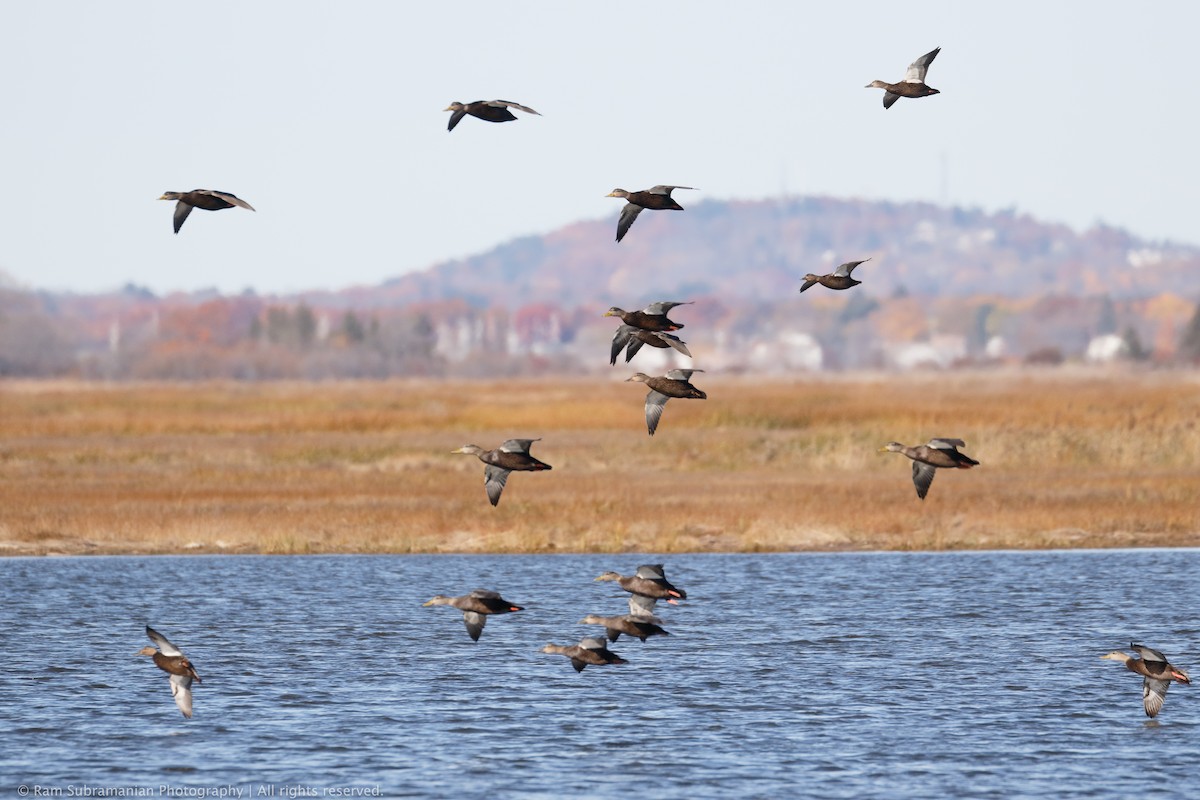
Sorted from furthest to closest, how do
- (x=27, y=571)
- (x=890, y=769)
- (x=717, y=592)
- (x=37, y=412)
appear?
(x=37, y=412)
(x=27, y=571)
(x=717, y=592)
(x=890, y=769)

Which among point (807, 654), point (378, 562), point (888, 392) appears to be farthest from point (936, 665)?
point (888, 392)

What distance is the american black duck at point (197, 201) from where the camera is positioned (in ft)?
Result: 70.1

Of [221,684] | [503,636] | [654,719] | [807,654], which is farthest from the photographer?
[503,636]

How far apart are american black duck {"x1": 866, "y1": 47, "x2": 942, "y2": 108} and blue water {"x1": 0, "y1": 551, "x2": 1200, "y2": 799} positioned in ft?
24.1

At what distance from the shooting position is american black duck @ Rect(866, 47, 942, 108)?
22.3 m

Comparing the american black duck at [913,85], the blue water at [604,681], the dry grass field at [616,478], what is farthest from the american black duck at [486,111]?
the dry grass field at [616,478]

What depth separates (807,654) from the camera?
2897 cm

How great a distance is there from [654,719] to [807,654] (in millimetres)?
5733

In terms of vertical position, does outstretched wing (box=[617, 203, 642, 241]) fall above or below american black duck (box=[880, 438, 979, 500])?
above

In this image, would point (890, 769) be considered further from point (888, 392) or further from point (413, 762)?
point (888, 392)

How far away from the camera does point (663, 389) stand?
22.3 metres

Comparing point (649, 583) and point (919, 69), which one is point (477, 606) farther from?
point (919, 69)

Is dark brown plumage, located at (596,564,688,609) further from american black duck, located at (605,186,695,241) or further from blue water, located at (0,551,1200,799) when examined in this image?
american black duck, located at (605,186,695,241)

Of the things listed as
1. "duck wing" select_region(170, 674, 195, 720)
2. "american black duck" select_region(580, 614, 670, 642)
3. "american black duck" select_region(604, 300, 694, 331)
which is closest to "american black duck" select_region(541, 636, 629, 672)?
"american black duck" select_region(580, 614, 670, 642)
